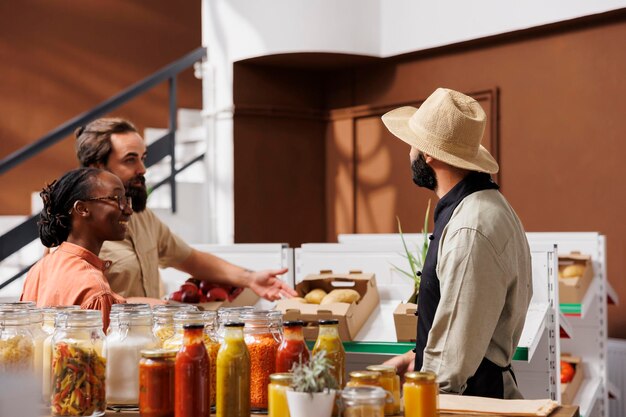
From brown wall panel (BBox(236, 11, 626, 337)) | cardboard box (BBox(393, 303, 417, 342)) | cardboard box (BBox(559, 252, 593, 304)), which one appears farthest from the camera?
brown wall panel (BBox(236, 11, 626, 337))

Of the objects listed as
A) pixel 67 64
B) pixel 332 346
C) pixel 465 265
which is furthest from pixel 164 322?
pixel 67 64

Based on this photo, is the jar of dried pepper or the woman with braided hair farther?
the woman with braided hair

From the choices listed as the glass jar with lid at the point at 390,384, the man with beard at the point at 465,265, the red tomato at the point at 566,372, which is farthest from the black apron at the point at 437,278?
the red tomato at the point at 566,372

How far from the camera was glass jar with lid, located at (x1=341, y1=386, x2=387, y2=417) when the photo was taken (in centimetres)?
148

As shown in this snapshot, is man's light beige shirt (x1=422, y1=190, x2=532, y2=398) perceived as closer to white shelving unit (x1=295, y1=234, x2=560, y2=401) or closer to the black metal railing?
white shelving unit (x1=295, y1=234, x2=560, y2=401)

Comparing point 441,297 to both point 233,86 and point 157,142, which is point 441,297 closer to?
point 157,142

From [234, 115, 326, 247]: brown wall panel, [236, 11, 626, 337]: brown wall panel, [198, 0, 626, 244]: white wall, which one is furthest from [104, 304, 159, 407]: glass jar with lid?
[234, 115, 326, 247]: brown wall panel

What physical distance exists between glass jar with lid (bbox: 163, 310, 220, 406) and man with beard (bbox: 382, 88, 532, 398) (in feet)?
1.98

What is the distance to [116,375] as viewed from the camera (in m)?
1.81

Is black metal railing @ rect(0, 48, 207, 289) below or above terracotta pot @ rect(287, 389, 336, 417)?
above

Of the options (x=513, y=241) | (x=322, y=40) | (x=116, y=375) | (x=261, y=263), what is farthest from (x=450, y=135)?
(x=322, y=40)

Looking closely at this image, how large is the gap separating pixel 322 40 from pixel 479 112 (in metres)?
4.39

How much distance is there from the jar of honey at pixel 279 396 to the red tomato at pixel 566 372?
3034mm

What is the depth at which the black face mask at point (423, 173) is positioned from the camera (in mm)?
2455
